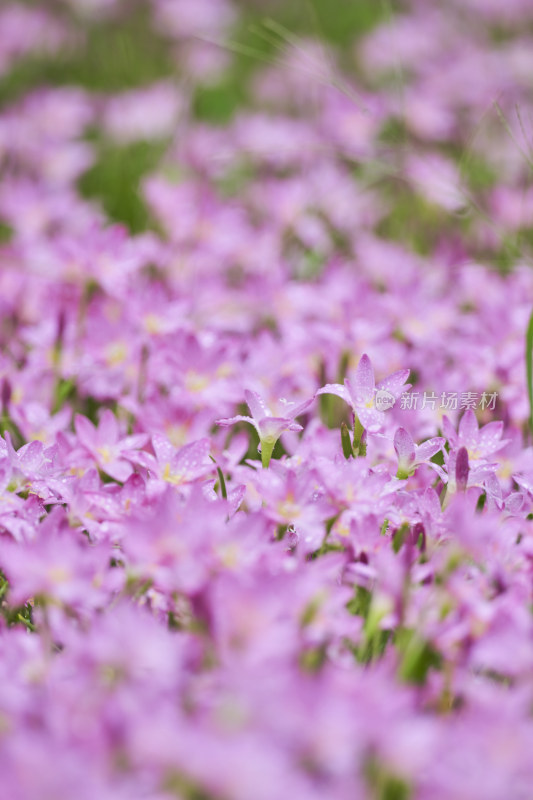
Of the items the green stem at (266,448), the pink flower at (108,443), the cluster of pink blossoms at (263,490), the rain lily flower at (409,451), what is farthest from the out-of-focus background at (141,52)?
the rain lily flower at (409,451)

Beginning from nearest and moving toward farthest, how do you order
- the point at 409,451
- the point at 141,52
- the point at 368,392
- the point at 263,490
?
1. the point at 263,490
2. the point at 409,451
3. the point at 368,392
4. the point at 141,52

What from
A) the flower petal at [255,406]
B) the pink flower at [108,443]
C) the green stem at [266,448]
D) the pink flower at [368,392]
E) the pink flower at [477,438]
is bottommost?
the pink flower at [108,443]

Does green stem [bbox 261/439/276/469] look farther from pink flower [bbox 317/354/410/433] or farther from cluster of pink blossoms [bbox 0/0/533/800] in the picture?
pink flower [bbox 317/354/410/433]

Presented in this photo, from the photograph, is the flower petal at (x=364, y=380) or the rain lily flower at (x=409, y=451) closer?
the rain lily flower at (x=409, y=451)

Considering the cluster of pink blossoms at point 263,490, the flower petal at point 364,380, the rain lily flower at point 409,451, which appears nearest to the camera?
the cluster of pink blossoms at point 263,490

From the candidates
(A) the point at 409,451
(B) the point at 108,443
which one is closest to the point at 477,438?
(A) the point at 409,451

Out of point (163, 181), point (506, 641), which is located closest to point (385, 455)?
point (506, 641)

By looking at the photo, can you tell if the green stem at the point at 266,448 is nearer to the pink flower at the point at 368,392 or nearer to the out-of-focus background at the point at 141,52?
the pink flower at the point at 368,392

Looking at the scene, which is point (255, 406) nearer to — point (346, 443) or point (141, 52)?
point (346, 443)
